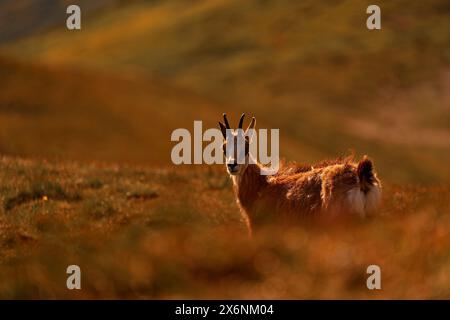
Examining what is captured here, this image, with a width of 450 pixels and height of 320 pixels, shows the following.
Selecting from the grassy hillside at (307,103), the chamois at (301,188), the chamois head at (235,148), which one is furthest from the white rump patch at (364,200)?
the grassy hillside at (307,103)

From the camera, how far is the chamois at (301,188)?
1214cm

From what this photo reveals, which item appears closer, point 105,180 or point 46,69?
point 105,180

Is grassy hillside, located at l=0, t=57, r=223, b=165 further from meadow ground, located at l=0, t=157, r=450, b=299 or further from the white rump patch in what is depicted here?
meadow ground, located at l=0, t=157, r=450, b=299

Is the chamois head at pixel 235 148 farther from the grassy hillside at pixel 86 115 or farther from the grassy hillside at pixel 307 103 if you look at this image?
the grassy hillside at pixel 307 103

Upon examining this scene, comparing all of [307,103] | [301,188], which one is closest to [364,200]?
[301,188]

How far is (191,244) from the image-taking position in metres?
9.59

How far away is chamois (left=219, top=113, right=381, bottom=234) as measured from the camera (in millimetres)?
12141

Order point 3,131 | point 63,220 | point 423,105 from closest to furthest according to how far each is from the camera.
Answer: point 63,220
point 3,131
point 423,105

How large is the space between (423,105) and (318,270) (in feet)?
533

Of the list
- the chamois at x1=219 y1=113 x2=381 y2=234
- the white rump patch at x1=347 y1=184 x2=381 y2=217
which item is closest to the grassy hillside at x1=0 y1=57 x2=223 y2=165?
the chamois at x1=219 y1=113 x2=381 y2=234

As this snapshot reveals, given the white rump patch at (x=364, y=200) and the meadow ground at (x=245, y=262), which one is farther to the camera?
the white rump patch at (x=364, y=200)

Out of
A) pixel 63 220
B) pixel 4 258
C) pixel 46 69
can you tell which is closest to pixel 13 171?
pixel 63 220

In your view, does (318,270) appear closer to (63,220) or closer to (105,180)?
(63,220)

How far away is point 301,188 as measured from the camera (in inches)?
533
